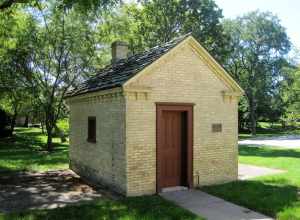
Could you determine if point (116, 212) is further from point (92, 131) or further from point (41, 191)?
point (92, 131)

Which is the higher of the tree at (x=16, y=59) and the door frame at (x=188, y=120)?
the tree at (x=16, y=59)

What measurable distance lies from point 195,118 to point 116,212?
14.4 feet

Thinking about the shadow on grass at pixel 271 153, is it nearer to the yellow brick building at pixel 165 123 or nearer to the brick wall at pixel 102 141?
the yellow brick building at pixel 165 123

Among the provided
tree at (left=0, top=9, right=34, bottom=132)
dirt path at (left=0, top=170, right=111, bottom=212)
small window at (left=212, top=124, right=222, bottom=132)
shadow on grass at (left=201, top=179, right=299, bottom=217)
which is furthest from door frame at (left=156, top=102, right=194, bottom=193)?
tree at (left=0, top=9, right=34, bottom=132)

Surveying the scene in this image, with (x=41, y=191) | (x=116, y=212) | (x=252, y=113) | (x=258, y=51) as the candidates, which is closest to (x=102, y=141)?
(x=41, y=191)

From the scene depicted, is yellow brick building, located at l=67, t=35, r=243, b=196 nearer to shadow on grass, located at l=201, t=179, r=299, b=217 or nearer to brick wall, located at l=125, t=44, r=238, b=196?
brick wall, located at l=125, t=44, r=238, b=196

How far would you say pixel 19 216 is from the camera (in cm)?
832

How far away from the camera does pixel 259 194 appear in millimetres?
10352

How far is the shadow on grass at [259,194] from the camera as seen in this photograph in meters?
9.02

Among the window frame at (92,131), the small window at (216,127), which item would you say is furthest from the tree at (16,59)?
the small window at (216,127)

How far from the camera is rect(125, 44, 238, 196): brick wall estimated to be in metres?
10.3

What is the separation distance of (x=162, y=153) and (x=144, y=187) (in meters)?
1.22

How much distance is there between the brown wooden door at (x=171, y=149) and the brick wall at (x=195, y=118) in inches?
18.2

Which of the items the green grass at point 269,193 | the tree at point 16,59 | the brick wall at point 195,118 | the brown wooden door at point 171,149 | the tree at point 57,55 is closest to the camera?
the green grass at point 269,193
